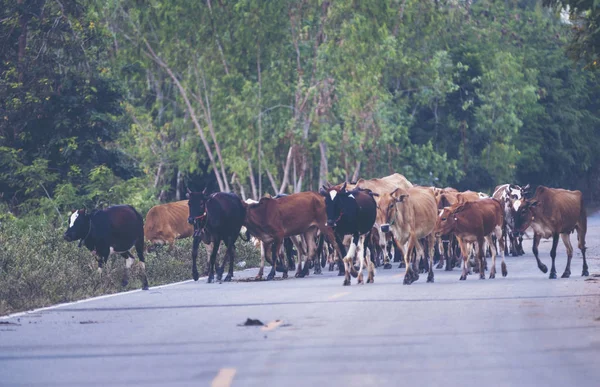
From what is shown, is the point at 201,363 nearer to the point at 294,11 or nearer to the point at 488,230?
the point at 488,230

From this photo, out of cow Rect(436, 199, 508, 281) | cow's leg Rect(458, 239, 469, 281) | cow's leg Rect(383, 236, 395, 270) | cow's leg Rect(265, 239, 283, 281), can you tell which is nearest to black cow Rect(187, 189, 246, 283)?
cow's leg Rect(265, 239, 283, 281)

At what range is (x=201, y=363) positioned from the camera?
12086 mm

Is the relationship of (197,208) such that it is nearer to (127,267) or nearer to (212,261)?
(212,261)

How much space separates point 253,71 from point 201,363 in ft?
143

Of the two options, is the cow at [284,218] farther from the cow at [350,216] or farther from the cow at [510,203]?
the cow at [510,203]

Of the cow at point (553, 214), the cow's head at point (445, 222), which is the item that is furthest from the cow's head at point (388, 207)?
the cow at point (553, 214)

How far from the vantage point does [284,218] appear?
93.5ft

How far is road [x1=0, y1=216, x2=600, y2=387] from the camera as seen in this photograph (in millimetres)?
11227

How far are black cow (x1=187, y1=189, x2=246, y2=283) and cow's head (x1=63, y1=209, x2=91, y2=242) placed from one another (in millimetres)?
2531

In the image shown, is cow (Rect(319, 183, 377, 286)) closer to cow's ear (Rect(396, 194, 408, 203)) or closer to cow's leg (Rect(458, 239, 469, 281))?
cow's ear (Rect(396, 194, 408, 203))

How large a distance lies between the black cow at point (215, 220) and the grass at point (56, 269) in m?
1.11

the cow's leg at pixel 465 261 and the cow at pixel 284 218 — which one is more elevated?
the cow at pixel 284 218

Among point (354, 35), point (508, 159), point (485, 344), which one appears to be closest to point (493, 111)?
point (508, 159)

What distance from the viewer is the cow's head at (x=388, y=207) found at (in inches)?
1020
